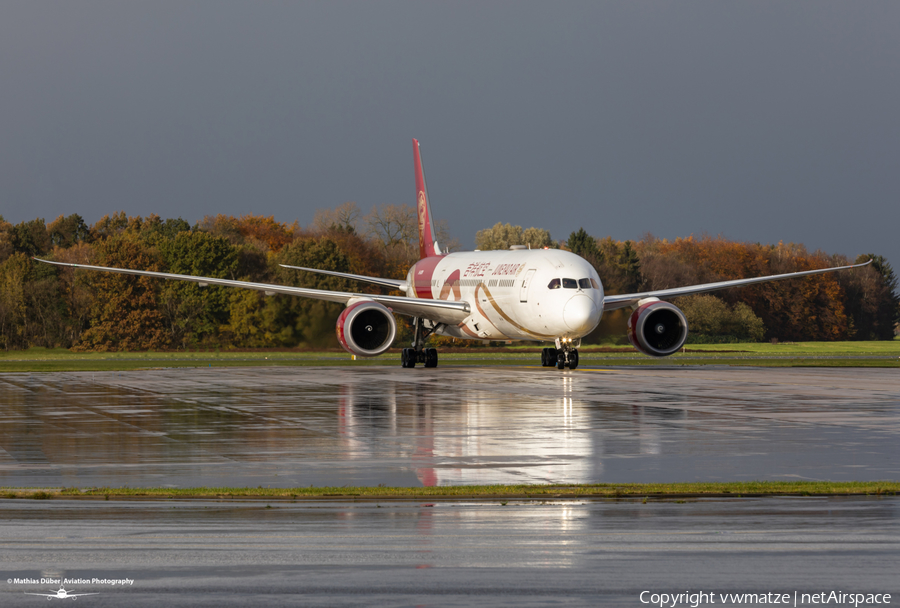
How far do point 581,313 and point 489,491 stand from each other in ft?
73.1

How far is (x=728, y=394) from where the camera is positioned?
25.1 metres

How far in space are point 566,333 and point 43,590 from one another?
2756cm

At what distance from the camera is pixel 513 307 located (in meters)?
36.1

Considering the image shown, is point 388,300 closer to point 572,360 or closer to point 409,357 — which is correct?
point 409,357

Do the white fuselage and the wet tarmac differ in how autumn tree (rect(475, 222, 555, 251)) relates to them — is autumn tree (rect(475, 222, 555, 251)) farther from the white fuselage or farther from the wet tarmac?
the wet tarmac

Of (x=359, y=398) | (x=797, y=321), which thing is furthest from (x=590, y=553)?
(x=797, y=321)

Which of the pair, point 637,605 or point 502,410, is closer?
point 637,605

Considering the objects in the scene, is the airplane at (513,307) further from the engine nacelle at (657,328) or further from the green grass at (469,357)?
the green grass at (469,357)

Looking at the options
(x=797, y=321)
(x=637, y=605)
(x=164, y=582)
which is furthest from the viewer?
(x=797, y=321)

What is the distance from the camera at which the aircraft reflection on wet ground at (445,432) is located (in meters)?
12.3

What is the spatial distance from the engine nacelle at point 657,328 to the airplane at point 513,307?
0.11 ft

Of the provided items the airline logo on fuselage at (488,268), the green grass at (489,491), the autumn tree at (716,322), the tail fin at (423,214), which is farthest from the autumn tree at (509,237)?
the green grass at (489,491)

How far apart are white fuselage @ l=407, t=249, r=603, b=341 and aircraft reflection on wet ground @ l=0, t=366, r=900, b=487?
3.71 meters

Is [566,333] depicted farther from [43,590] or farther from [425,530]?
[43,590]
